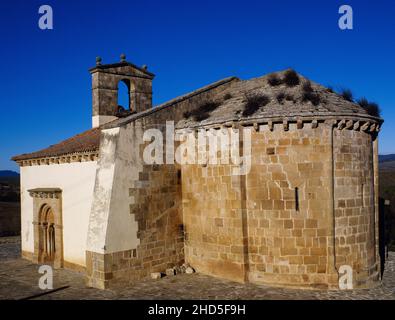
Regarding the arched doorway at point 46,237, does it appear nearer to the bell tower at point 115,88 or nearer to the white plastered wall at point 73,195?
the white plastered wall at point 73,195

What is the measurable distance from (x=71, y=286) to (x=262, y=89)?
299 inches

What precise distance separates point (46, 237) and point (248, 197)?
26.3 ft

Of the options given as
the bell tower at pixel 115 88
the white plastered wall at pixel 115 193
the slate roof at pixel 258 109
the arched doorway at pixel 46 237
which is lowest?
the arched doorway at pixel 46 237

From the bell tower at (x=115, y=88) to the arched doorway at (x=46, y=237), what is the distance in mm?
3683

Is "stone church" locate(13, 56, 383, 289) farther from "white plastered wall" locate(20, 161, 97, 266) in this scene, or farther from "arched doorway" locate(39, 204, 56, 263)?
"arched doorway" locate(39, 204, 56, 263)

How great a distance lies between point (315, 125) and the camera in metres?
9.73

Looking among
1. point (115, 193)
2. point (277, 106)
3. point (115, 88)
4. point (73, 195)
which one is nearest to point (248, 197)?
point (277, 106)

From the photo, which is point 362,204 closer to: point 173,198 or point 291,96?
point 291,96

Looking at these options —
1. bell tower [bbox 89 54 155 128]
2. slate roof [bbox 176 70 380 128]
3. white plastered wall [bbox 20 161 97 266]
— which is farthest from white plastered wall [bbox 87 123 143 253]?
bell tower [bbox 89 54 155 128]

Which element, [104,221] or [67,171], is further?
[67,171]

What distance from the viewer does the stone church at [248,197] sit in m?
9.76

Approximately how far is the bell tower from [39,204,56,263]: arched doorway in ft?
12.1

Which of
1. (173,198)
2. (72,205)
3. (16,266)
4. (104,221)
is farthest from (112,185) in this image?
(16,266)

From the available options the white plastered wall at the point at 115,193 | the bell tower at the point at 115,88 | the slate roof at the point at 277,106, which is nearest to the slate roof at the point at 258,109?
the slate roof at the point at 277,106
